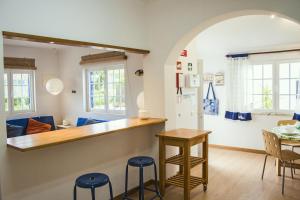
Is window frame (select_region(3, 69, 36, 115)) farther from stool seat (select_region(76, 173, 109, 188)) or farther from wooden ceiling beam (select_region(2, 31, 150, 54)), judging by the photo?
stool seat (select_region(76, 173, 109, 188))

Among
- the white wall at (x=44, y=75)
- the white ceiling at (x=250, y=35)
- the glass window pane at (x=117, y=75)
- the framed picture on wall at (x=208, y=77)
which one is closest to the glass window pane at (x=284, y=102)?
the white ceiling at (x=250, y=35)

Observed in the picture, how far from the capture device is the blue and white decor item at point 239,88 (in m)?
5.35

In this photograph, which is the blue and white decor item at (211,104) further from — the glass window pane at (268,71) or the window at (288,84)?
the window at (288,84)

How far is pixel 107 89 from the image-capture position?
569 cm

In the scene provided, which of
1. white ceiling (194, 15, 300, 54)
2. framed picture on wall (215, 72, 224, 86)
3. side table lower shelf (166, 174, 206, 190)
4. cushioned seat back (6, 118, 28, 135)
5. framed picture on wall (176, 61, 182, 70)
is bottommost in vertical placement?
side table lower shelf (166, 174, 206, 190)

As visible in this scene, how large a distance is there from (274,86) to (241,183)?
7.50 ft

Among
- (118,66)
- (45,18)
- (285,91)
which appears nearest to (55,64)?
(118,66)

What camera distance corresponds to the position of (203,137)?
11.1 feet

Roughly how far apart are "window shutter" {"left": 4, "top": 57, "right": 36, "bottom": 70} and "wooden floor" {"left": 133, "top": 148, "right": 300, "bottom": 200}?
4.41 meters

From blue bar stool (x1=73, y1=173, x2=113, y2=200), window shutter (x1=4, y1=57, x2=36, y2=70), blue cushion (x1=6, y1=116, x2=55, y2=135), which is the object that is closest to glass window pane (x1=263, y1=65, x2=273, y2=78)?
blue bar stool (x1=73, y1=173, x2=113, y2=200)

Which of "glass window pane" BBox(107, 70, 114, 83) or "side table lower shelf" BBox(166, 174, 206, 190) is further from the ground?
"glass window pane" BBox(107, 70, 114, 83)

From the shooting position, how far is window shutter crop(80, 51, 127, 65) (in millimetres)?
5077

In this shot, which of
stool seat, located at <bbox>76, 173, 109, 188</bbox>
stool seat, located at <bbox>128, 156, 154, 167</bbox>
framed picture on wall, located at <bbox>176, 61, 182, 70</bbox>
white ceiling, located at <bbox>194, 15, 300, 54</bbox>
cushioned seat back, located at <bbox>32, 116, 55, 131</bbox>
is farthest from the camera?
cushioned seat back, located at <bbox>32, 116, 55, 131</bbox>

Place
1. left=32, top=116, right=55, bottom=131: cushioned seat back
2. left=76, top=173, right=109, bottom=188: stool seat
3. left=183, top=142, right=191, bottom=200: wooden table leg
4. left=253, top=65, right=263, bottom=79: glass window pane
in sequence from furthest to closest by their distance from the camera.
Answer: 1. left=32, top=116, right=55, bottom=131: cushioned seat back
2. left=253, top=65, right=263, bottom=79: glass window pane
3. left=183, top=142, right=191, bottom=200: wooden table leg
4. left=76, top=173, right=109, bottom=188: stool seat
